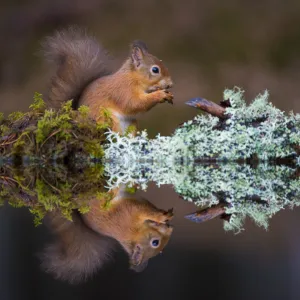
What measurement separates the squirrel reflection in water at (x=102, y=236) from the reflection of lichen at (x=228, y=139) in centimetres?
139

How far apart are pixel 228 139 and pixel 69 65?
99cm

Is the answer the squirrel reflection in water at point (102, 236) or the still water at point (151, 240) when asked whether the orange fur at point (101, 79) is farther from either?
the squirrel reflection in water at point (102, 236)

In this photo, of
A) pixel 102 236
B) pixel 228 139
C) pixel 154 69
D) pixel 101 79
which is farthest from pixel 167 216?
pixel 101 79

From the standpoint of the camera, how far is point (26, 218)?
4.34ft

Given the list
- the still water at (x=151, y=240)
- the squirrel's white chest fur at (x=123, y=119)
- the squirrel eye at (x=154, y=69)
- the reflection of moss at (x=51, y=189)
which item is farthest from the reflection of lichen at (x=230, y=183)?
the squirrel eye at (x=154, y=69)

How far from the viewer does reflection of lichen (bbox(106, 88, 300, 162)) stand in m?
2.86

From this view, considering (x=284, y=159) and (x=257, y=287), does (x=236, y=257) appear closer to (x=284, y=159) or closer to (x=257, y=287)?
(x=257, y=287)

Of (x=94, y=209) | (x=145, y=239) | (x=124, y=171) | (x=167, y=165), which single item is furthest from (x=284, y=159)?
(x=145, y=239)

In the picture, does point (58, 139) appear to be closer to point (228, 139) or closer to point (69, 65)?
point (69, 65)

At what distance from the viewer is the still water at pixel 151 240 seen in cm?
72

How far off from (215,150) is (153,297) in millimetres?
2235

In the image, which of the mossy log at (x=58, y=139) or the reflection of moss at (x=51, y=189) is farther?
the mossy log at (x=58, y=139)

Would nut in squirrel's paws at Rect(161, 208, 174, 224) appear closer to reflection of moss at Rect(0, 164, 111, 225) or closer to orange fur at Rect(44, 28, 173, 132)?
reflection of moss at Rect(0, 164, 111, 225)

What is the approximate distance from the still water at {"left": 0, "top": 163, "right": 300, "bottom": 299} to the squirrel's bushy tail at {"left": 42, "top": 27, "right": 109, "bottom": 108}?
1388 millimetres
